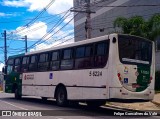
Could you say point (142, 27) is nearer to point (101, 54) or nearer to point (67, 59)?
point (67, 59)

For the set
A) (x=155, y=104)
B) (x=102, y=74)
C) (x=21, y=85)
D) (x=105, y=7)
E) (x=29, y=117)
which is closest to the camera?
(x=29, y=117)

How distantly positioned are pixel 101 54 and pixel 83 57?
4.81 feet

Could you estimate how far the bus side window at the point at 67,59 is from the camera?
677 inches

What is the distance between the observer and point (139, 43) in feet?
49.5

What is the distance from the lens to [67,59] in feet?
57.4

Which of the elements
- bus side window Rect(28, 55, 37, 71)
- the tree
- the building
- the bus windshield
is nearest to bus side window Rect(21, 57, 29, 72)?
bus side window Rect(28, 55, 37, 71)

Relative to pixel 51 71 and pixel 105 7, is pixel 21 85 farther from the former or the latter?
pixel 105 7

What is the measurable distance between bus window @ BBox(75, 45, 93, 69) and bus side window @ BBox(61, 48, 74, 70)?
617 millimetres

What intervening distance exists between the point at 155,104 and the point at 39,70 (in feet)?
22.2

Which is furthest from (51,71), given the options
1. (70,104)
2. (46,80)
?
(70,104)

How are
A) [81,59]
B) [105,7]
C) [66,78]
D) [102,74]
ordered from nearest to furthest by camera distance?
[102,74], [81,59], [66,78], [105,7]

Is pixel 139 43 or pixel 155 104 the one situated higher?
pixel 139 43

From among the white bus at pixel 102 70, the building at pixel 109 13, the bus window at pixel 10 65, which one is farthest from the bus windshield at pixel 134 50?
the building at pixel 109 13

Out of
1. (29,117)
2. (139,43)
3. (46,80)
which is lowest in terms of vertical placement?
(29,117)
